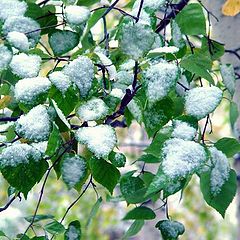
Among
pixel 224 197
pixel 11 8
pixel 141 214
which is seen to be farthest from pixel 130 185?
pixel 11 8

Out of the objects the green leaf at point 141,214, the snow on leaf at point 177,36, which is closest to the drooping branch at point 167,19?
the snow on leaf at point 177,36

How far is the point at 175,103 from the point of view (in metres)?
0.56

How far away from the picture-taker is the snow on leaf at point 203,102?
49 cm

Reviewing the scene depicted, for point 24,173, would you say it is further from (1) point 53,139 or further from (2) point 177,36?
(2) point 177,36

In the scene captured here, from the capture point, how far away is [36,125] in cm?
45

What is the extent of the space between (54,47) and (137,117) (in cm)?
16

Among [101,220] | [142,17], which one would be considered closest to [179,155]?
[142,17]

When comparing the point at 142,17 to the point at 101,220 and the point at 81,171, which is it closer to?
the point at 81,171

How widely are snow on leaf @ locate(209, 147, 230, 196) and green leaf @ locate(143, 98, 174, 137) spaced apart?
0.05 meters

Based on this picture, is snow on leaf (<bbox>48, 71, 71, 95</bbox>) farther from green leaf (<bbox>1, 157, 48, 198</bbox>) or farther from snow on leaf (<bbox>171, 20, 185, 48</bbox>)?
snow on leaf (<bbox>171, 20, 185, 48</bbox>)

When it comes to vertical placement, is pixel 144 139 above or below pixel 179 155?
below

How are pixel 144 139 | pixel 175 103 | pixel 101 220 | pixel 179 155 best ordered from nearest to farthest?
pixel 179 155 < pixel 175 103 < pixel 144 139 < pixel 101 220

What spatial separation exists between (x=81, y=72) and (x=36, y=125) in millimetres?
64

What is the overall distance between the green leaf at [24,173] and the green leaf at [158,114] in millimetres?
104
